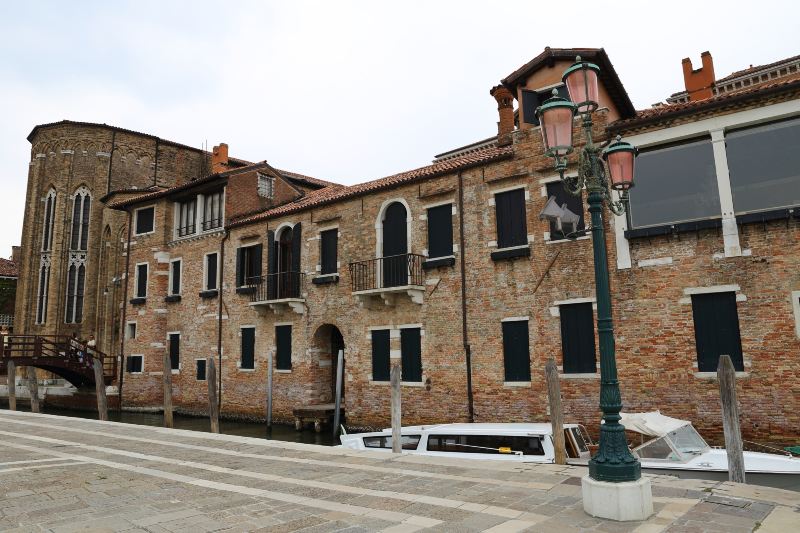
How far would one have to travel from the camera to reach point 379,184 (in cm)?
1752

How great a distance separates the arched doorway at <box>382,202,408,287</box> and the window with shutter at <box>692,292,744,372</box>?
25.0ft

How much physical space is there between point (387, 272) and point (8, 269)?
3713 centimetres

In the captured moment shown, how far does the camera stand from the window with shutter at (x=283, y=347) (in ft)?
62.8

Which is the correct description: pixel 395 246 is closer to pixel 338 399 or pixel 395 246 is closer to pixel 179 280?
pixel 338 399

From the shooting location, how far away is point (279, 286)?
19.2 meters

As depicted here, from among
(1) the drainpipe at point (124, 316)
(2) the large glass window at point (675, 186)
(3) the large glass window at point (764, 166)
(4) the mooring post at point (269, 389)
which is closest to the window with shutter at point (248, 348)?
(4) the mooring post at point (269, 389)

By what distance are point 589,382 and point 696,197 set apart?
4894mm

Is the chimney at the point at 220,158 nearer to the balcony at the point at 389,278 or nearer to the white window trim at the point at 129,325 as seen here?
the white window trim at the point at 129,325

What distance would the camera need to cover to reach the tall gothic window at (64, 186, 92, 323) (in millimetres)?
32438

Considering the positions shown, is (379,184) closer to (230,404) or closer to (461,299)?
(461,299)

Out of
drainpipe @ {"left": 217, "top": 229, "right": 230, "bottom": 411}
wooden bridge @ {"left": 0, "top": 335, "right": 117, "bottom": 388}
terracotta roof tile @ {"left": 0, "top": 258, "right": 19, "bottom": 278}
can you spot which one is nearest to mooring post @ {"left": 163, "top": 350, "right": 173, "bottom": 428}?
drainpipe @ {"left": 217, "top": 229, "right": 230, "bottom": 411}

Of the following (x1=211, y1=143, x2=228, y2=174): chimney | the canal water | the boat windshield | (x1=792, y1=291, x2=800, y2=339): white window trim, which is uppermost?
(x1=211, y1=143, x2=228, y2=174): chimney

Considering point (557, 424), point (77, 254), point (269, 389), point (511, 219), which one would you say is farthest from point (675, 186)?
point (77, 254)

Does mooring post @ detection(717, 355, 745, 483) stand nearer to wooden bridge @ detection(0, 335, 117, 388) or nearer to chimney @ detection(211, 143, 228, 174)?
wooden bridge @ detection(0, 335, 117, 388)
